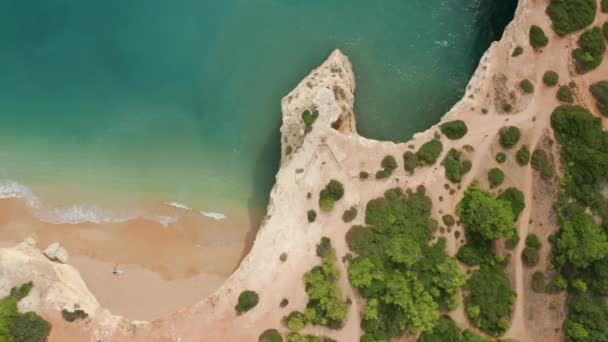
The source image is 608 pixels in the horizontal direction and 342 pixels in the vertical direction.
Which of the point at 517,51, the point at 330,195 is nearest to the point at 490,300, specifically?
the point at 330,195

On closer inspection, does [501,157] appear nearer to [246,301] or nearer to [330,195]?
[330,195]

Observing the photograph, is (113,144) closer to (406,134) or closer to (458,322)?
(406,134)

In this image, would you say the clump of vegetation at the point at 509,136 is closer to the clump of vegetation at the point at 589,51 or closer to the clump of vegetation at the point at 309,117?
the clump of vegetation at the point at 589,51

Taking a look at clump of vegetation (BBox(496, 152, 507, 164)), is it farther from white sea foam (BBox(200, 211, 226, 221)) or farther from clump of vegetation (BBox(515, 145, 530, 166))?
white sea foam (BBox(200, 211, 226, 221))

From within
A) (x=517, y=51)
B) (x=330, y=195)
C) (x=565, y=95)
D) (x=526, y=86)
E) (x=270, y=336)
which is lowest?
(x=270, y=336)

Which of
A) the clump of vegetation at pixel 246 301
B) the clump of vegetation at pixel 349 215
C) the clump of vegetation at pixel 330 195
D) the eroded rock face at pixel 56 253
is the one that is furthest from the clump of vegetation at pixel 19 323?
the clump of vegetation at pixel 349 215
